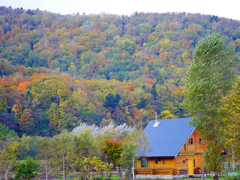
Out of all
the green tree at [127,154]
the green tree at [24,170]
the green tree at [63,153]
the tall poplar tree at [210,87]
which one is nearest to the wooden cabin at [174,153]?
the green tree at [127,154]

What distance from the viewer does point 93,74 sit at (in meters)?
147

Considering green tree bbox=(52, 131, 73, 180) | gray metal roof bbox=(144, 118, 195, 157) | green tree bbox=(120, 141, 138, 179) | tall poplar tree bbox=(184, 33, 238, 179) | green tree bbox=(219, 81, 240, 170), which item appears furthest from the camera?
gray metal roof bbox=(144, 118, 195, 157)

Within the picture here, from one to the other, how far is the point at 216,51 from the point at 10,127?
209 feet

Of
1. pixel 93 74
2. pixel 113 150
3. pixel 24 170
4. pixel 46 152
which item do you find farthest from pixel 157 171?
pixel 93 74

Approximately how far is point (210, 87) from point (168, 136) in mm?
8949

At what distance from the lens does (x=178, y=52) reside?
157250 mm

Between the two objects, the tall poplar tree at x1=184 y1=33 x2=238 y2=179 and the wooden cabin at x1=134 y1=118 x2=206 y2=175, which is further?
the wooden cabin at x1=134 y1=118 x2=206 y2=175

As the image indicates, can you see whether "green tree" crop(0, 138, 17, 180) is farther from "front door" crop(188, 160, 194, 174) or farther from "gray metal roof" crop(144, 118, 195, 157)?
"front door" crop(188, 160, 194, 174)

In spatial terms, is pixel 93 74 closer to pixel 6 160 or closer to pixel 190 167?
pixel 190 167

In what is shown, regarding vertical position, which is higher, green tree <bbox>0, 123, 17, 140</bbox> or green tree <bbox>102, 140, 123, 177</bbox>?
green tree <bbox>0, 123, 17, 140</bbox>

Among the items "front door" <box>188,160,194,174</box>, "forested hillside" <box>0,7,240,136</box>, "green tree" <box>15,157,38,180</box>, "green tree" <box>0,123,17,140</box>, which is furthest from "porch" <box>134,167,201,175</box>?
"green tree" <box>0,123,17,140</box>

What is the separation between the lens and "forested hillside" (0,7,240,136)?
85875 millimetres

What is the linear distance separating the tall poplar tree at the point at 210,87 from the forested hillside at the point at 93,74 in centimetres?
3916

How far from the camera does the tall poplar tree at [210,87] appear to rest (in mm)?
24703
